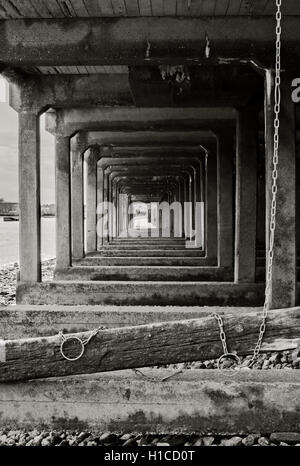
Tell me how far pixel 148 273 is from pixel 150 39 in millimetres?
4550

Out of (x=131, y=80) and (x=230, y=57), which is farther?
(x=131, y=80)

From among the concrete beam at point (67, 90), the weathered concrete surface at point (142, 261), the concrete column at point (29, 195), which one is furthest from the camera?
the weathered concrete surface at point (142, 261)

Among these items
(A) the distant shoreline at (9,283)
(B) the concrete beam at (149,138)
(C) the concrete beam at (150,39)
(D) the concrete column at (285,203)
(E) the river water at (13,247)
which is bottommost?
(A) the distant shoreline at (9,283)

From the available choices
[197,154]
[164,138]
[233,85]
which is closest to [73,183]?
[164,138]

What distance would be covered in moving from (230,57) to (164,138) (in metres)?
6.01

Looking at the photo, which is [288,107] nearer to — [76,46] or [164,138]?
[76,46]

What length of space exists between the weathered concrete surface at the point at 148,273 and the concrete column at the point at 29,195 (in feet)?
5.68

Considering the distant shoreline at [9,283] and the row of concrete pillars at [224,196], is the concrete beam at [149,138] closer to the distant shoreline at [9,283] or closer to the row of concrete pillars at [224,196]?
the row of concrete pillars at [224,196]

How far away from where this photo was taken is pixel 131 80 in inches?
227

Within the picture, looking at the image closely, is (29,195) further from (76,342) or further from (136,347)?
(136,347)

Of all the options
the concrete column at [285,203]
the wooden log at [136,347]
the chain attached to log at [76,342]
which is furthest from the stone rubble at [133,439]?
the concrete column at [285,203]

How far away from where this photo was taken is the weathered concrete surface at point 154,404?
323 centimetres

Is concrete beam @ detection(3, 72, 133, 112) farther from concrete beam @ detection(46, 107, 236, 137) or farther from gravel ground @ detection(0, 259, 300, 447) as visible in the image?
gravel ground @ detection(0, 259, 300, 447)
